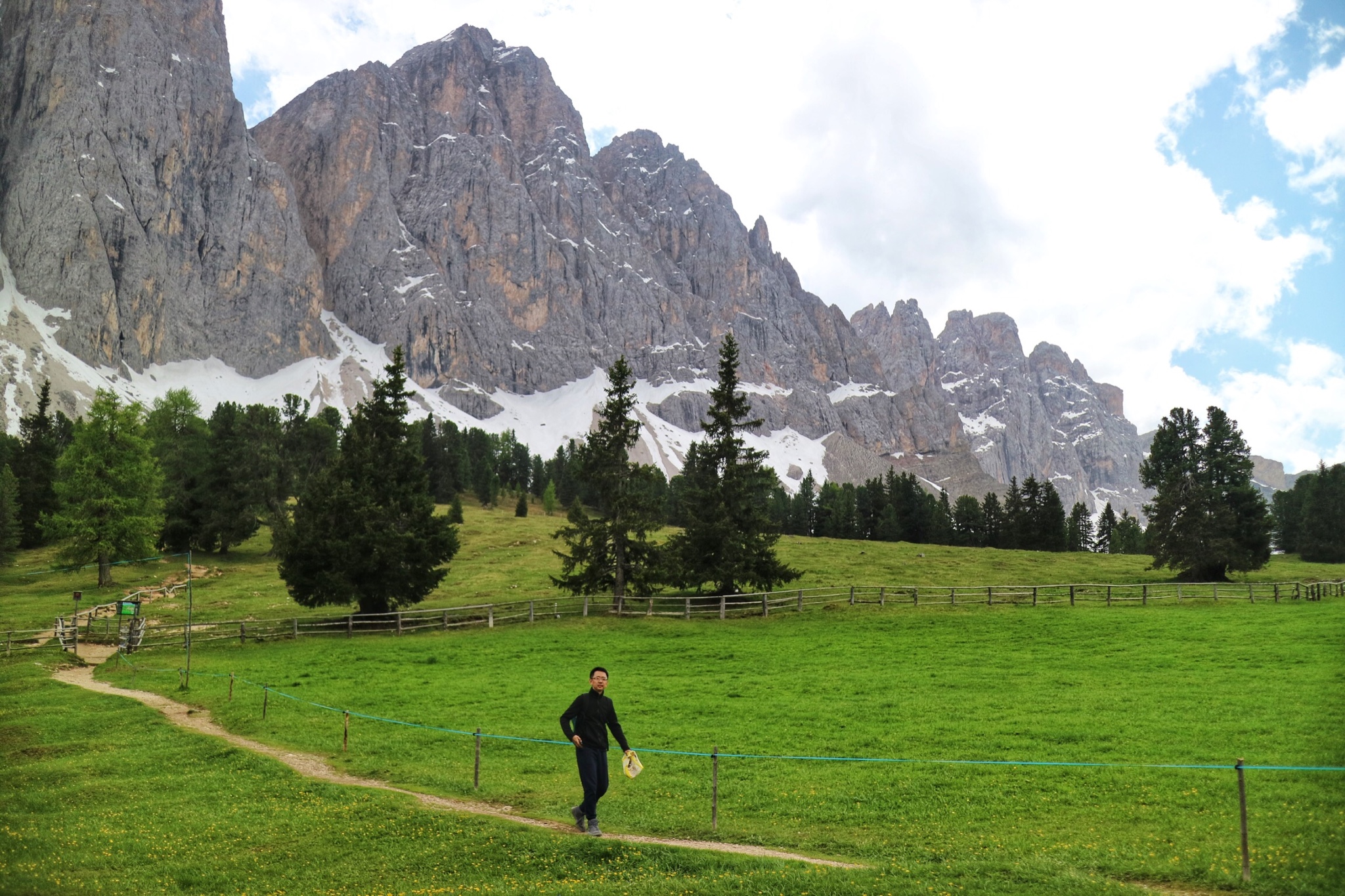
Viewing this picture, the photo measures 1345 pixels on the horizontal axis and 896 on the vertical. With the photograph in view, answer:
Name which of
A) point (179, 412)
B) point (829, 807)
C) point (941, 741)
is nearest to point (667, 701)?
point (941, 741)

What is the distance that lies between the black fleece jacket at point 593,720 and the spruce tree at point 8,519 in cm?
6674

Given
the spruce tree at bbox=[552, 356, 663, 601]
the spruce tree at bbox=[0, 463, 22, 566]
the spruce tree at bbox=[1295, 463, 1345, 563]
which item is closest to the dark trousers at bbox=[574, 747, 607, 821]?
the spruce tree at bbox=[552, 356, 663, 601]

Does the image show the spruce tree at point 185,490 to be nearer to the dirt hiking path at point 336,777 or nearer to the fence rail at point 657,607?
the fence rail at point 657,607

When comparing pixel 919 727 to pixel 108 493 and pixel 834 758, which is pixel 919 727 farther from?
pixel 108 493

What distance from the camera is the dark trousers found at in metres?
12.5

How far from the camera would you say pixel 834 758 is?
12.5m

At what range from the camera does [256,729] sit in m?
21.8

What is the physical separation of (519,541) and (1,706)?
5485 centimetres

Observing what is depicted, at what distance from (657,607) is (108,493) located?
38299mm

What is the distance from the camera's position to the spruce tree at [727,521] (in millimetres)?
44969

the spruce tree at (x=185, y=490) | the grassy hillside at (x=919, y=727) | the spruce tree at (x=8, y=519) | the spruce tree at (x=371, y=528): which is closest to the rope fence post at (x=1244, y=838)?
Answer: the grassy hillside at (x=919, y=727)

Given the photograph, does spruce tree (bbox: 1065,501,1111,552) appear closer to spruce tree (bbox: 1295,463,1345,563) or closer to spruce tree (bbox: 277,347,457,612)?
spruce tree (bbox: 1295,463,1345,563)

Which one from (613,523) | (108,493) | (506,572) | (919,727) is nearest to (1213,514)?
(613,523)

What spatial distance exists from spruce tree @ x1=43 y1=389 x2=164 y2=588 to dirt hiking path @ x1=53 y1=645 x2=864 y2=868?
79.9 feet
